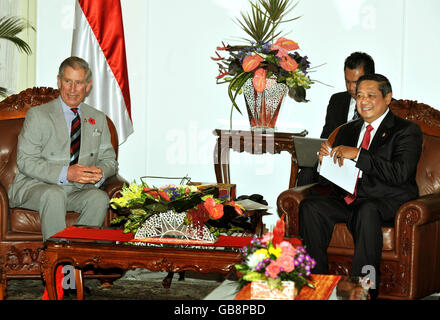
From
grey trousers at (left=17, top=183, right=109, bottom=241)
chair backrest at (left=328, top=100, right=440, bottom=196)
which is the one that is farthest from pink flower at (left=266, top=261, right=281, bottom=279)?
chair backrest at (left=328, top=100, right=440, bottom=196)

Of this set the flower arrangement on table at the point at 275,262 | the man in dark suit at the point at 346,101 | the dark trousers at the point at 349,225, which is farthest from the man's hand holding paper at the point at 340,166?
the flower arrangement on table at the point at 275,262

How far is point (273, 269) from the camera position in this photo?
7.23 feet

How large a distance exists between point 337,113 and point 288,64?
60cm

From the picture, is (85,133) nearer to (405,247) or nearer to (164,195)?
(164,195)

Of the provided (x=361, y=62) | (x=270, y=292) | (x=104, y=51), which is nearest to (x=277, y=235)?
(x=270, y=292)

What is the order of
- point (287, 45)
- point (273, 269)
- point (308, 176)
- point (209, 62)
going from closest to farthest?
point (273, 269), point (308, 176), point (287, 45), point (209, 62)

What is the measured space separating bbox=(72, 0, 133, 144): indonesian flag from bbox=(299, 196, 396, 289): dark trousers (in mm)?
2221

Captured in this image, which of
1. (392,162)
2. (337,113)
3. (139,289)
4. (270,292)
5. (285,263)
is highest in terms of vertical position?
(337,113)

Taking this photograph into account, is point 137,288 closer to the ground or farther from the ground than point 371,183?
closer to the ground

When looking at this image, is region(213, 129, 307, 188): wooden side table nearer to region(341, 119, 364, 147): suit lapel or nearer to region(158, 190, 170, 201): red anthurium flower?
region(341, 119, 364, 147): suit lapel

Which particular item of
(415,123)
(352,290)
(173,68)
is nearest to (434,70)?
(415,123)

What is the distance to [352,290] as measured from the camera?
249 cm

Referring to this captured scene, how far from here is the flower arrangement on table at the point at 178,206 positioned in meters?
2.99
